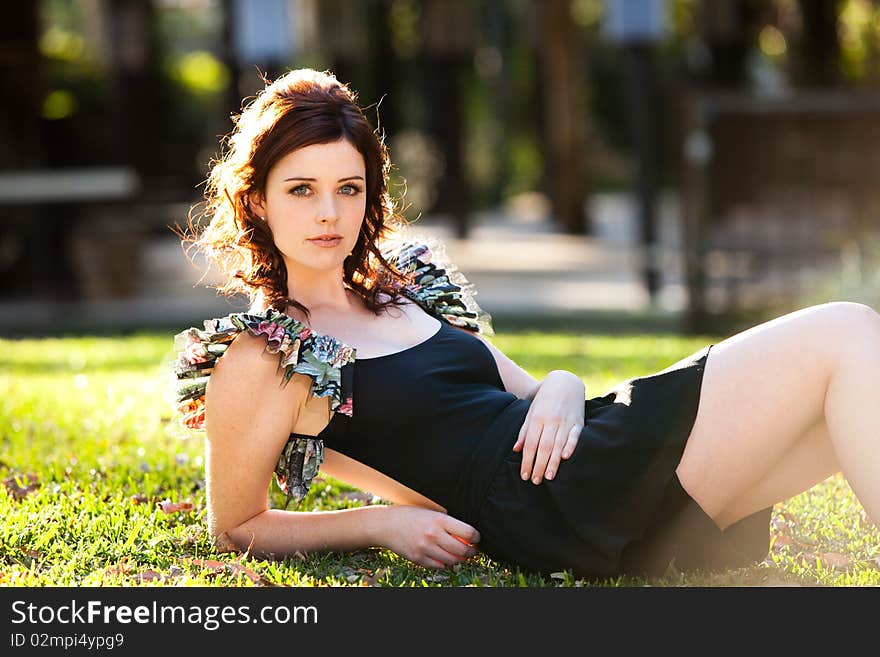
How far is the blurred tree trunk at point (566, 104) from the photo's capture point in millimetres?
15406

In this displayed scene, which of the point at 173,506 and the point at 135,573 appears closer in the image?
the point at 135,573

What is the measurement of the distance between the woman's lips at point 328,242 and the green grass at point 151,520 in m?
0.64

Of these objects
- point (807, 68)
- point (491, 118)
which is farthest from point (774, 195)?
point (491, 118)

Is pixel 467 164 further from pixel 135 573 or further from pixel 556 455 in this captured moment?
pixel 556 455

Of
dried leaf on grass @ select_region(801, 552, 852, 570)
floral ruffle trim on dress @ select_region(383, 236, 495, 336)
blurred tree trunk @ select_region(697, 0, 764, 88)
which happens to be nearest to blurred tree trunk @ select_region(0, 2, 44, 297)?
blurred tree trunk @ select_region(697, 0, 764, 88)

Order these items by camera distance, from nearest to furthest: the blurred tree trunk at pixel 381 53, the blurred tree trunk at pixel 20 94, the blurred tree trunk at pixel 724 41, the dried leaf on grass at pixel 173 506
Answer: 1. the dried leaf on grass at pixel 173 506
2. the blurred tree trunk at pixel 20 94
3. the blurred tree trunk at pixel 724 41
4. the blurred tree trunk at pixel 381 53

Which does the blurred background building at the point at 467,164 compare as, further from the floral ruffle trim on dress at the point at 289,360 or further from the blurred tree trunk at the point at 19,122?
the floral ruffle trim on dress at the point at 289,360

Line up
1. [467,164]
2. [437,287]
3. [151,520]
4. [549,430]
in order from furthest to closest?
[467,164] < [151,520] < [437,287] < [549,430]

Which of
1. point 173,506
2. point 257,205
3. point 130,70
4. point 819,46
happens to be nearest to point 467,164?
point 130,70

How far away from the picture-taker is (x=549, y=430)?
2898 mm

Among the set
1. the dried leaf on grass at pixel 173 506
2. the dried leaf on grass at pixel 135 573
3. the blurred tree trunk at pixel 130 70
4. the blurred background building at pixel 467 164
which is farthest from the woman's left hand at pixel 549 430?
A: the blurred tree trunk at pixel 130 70

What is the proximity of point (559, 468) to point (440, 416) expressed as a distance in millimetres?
289

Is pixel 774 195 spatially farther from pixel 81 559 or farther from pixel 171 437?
pixel 81 559
